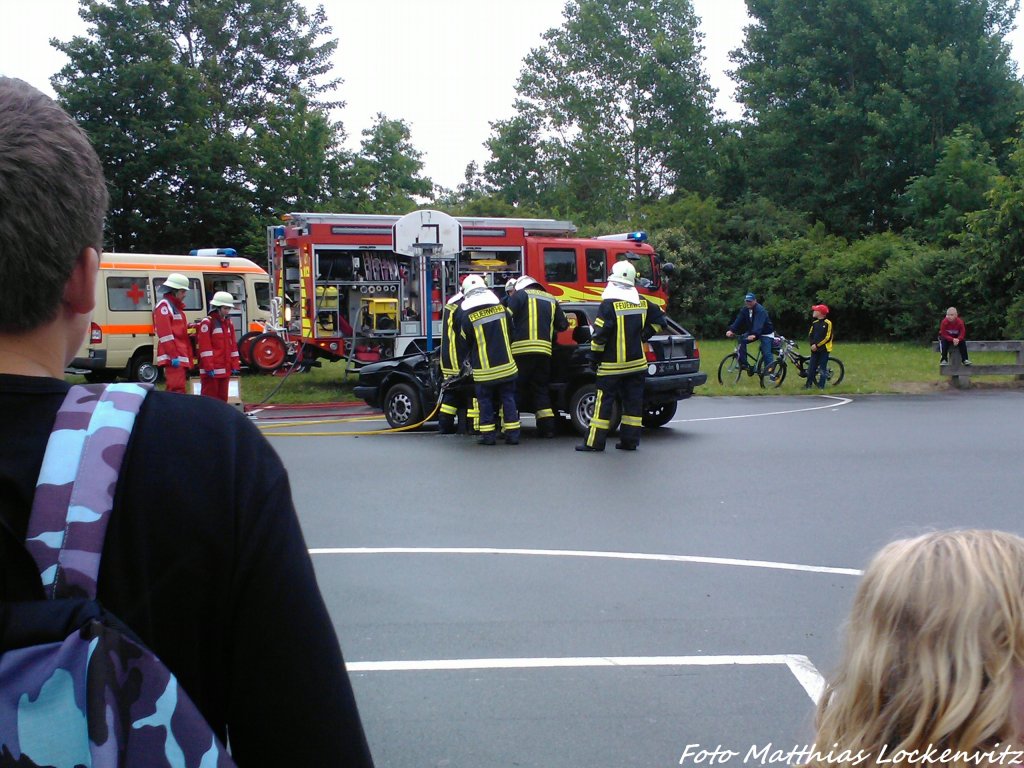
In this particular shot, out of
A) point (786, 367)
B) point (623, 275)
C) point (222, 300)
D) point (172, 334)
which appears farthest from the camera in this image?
point (786, 367)

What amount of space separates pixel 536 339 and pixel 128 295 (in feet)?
41.6

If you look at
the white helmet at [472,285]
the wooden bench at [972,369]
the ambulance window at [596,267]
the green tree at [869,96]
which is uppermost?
the green tree at [869,96]

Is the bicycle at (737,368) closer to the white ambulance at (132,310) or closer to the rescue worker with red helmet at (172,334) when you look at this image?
the white ambulance at (132,310)

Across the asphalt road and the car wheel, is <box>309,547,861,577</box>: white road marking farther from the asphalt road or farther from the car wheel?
the car wheel

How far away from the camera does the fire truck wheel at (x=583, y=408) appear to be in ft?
45.0

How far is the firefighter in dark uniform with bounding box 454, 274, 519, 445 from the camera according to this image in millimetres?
12641

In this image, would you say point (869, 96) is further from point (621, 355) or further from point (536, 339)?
point (621, 355)

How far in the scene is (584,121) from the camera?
59781 millimetres

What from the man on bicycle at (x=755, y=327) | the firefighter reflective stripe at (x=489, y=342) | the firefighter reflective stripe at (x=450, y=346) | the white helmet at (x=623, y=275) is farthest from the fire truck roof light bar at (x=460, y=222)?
the white helmet at (x=623, y=275)

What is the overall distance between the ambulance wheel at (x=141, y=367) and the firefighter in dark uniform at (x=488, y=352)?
37.7ft

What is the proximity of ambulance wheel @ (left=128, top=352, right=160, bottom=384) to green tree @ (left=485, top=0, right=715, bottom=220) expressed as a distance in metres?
37.1

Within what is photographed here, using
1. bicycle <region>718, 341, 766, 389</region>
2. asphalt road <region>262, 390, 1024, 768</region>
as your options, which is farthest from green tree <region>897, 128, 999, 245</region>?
asphalt road <region>262, 390, 1024, 768</region>

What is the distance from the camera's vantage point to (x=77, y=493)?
4.33 feet

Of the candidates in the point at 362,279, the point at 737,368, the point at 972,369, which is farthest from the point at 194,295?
the point at 972,369
